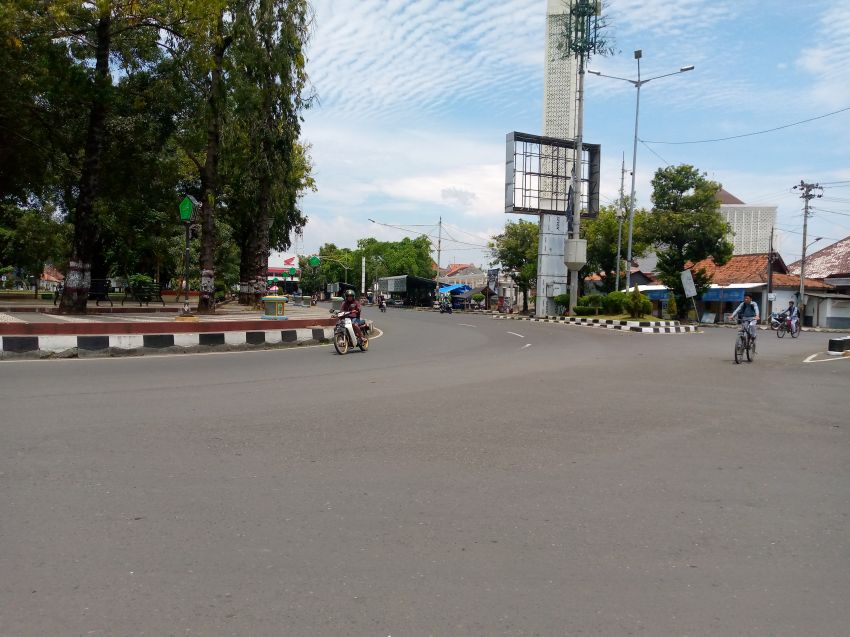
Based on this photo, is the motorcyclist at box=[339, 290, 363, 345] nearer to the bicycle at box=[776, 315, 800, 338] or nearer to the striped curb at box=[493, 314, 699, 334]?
the striped curb at box=[493, 314, 699, 334]

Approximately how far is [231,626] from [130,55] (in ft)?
66.5

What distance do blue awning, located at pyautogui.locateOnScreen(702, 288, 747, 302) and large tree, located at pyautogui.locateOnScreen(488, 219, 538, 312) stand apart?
508 inches

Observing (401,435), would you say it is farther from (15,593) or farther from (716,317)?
(716,317)

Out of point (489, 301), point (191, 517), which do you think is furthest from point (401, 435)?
point (489, 301)

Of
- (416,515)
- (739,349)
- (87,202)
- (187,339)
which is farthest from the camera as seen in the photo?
(87,202)

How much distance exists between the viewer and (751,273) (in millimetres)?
48562

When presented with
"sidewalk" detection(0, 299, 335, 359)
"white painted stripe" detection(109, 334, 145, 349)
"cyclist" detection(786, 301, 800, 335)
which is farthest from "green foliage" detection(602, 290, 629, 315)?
"white painted stripe" detection(109, 334, 145, 349)

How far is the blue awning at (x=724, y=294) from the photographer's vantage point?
1775 inches

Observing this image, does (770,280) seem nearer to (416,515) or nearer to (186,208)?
(186,208)

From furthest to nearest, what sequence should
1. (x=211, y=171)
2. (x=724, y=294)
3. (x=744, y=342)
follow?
(x=724, y=294)
(x=211, y=171)
(x=744, y=342)

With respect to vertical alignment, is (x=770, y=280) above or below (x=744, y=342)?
above

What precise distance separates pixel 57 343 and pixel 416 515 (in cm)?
1088

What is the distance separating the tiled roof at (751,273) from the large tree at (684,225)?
2.41 m

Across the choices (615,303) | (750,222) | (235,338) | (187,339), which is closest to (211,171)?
(235,338)
